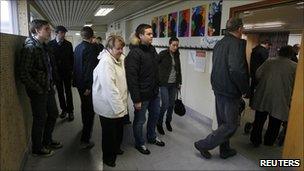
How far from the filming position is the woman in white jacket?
2.21 meters

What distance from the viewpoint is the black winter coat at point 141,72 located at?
8.16ft

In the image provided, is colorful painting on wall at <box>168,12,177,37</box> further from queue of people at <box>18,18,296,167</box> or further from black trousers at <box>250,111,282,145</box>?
black trousers at <box>250,111,282,145</box>

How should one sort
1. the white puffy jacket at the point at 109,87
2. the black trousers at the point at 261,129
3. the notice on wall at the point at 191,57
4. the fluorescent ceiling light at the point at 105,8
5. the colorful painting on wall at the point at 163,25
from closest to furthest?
the white puffy jacket at the point at 109,87 < the black trousers at the point at 261,129 < the notice on wall at the point at 191,57 < the colorful painting on wall at the point at 163,25 < the fluorescent ceiling light at the point at 105,8

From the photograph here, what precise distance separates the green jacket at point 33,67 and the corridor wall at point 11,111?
0.09 metres

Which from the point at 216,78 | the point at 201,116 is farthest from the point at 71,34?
the point at 216,78

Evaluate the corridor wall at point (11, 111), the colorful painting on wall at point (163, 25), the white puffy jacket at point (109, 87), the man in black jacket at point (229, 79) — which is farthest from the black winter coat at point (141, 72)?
the colorful painting on wall at point (163, 25)

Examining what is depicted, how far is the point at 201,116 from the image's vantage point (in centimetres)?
423

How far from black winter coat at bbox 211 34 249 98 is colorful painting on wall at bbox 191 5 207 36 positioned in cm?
176

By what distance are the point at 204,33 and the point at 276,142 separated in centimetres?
206

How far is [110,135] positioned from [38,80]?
897mm

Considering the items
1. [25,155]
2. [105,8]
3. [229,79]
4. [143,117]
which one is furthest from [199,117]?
[105,8]

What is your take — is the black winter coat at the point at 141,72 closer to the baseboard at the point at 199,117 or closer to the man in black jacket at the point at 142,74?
the man in black jacket at the point at 142,74

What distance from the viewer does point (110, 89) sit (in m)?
2.20

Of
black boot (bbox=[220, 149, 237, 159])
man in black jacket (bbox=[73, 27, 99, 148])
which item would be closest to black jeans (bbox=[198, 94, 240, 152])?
black boot (bbox=[220, 149, 237, 159])
